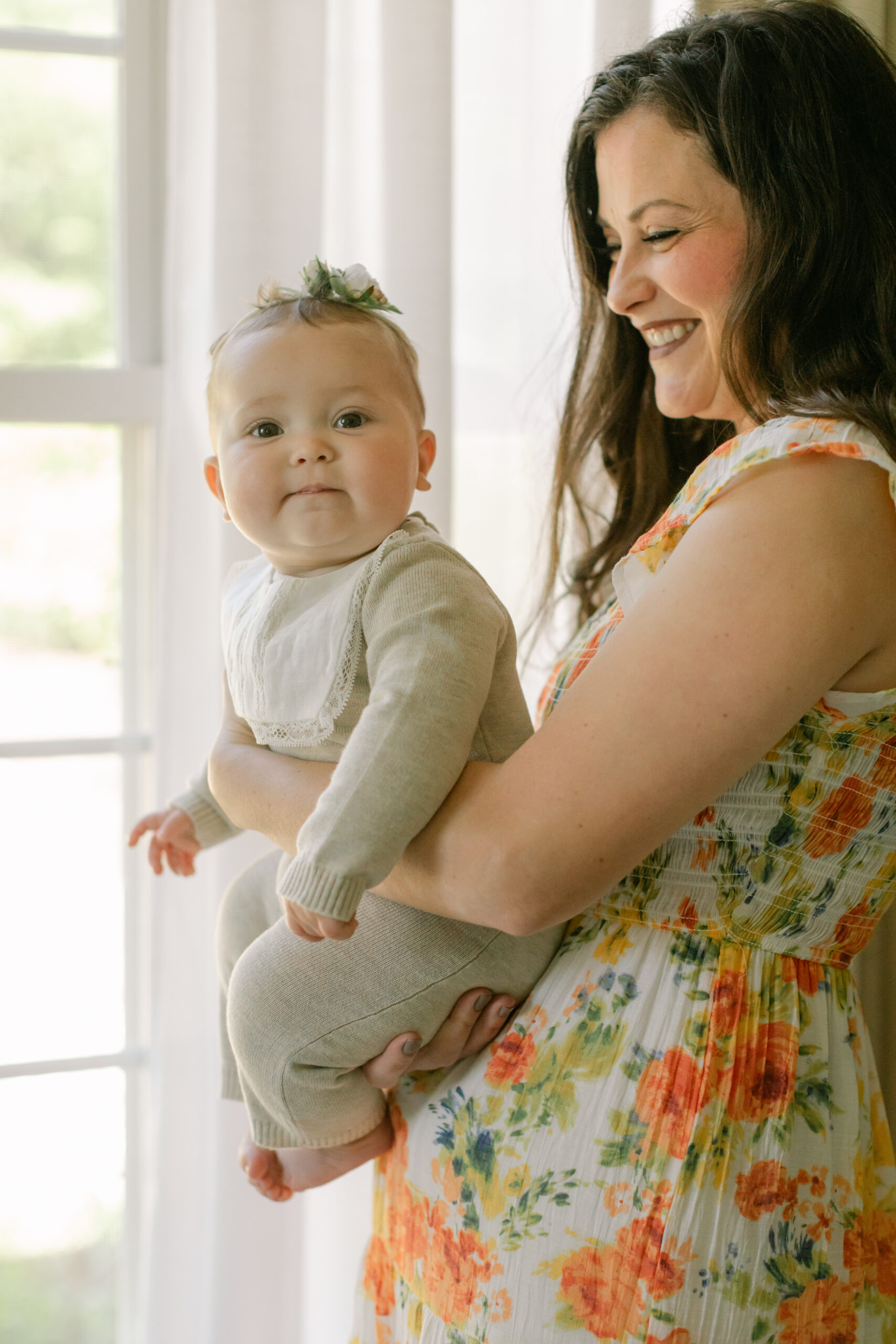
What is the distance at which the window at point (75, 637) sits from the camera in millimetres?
1624

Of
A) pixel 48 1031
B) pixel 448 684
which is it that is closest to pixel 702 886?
pixel 448 684

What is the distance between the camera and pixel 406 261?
1453mm

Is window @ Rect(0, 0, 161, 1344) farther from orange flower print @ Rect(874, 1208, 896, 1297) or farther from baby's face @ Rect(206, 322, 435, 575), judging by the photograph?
orange flower print @ Rect(874, 1208, 896, 1297)

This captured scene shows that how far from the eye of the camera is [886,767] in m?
0.95

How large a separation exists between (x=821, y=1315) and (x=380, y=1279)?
18.7 inches


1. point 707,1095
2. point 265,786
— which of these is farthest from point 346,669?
point 707,1095

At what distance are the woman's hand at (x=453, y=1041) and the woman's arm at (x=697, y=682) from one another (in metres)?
0.16

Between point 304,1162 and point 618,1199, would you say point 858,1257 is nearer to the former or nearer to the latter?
point 618,1199

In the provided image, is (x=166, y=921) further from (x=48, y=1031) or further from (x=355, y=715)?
(x=355, y=715)

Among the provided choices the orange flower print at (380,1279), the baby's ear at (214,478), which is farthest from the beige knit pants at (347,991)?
the baby's ear at (214,478)

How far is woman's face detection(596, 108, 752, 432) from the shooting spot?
3.45 ft

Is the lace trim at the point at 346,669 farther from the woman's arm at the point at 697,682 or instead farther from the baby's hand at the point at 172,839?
the baby's hand at the point at 172,839

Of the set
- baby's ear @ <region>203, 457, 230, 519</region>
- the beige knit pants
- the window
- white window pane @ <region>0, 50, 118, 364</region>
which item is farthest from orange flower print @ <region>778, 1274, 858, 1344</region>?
white window pane @ <region>0, 50, 118, 364</region>

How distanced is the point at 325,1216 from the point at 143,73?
5.48ft
